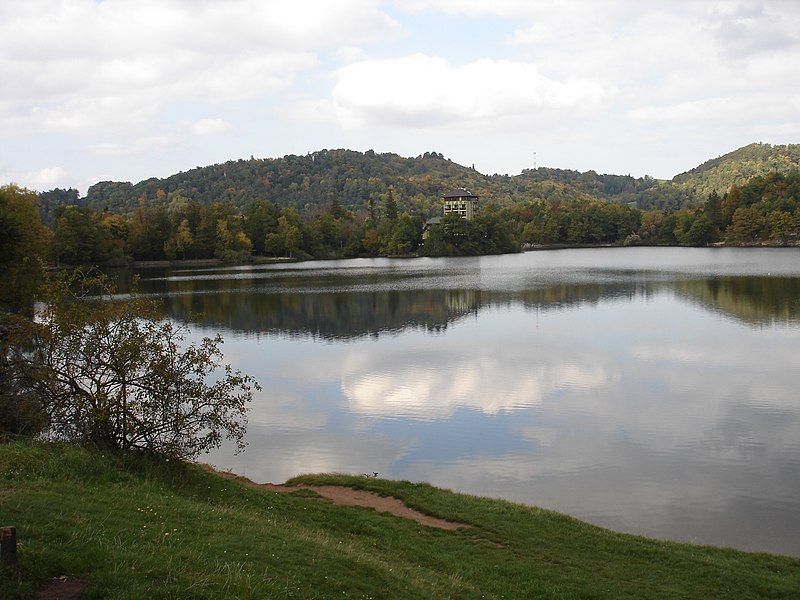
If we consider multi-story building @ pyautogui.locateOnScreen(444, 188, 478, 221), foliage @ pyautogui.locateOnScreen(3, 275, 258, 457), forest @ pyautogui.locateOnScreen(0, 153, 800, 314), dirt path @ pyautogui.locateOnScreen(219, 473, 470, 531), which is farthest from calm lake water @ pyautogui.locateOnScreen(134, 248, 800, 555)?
multi-story building @ pyautogui.locateOnScreen(444, 188, 478, 221)

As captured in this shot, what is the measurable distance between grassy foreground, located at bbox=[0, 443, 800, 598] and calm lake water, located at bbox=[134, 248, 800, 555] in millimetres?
2606

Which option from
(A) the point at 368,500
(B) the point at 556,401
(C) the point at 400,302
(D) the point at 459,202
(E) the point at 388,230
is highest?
(D) the point at 459,202

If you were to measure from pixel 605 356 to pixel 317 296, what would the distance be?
3168 cm

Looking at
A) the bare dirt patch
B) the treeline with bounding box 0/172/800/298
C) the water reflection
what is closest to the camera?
the bare dirt patch

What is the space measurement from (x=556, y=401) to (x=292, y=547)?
16516mm

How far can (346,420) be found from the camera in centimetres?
2292

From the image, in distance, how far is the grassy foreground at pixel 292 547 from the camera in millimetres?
7417

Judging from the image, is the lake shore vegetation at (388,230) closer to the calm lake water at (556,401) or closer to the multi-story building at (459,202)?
the multi-story building at (459,202)

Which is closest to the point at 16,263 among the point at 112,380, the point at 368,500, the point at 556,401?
the point at 112,380

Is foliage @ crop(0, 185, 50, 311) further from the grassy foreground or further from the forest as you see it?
the forest

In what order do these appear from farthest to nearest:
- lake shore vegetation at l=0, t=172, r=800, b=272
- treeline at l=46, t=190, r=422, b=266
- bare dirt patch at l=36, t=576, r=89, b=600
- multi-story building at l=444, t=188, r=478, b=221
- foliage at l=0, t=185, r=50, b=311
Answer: multi-story building at l=444, t=188, r=478, b=221
lake shore vegetation at l=0, t=172, r=800, b=272
treeline at l=46, t=190, r=422, b=266
foliage at l=0, t=185, r=50, b=311
bare dirt patch at l=36, t=576, r=89, b=600

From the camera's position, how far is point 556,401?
2422cm

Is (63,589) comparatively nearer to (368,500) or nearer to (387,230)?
(368,500)

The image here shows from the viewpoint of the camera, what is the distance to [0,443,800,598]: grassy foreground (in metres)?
7.42
